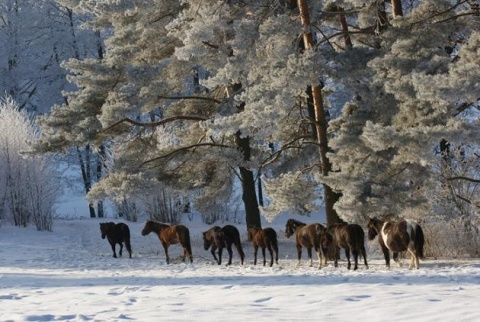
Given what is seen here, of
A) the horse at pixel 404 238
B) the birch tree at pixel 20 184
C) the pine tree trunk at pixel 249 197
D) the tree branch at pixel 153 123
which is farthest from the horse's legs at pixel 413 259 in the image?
the birch tree at pixel 20 184

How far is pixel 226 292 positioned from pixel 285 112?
22.8 feet

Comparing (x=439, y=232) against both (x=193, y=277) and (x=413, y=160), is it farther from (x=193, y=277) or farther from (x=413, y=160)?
(x=193, y=277)

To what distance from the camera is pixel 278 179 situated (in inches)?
674

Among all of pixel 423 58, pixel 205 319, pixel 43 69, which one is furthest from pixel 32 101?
pixel 205 319

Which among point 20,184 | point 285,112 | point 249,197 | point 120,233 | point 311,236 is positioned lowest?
point 311,236

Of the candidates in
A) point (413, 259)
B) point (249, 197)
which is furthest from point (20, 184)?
point (413, 259)

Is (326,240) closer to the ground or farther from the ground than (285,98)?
closer to the ground

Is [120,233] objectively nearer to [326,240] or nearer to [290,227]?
[290,227]

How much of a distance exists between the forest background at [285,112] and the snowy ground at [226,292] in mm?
1940

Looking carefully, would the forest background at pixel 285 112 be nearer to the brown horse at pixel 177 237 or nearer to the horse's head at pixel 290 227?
the horse's head at pixel 290 227

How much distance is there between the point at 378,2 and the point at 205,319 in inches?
443

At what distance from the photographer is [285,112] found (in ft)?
48.3

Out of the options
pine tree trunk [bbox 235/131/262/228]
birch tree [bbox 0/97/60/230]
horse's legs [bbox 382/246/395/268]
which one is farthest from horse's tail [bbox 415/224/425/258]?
birch tree [bbox 0/97/60/230]

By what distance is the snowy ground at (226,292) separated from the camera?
6.57 metres
